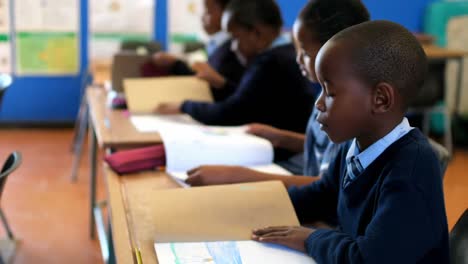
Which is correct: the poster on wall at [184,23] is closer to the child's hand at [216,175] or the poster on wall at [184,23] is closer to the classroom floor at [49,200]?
the classroom floor at [49,200]

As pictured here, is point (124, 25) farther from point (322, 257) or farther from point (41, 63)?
point (322, 257)

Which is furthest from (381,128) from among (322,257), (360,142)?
(322,257)

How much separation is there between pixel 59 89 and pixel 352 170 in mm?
4021

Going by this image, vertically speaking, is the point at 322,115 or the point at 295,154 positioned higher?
the point at 322,115

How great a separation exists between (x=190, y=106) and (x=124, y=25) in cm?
278

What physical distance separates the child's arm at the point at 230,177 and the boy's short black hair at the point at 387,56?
0.51 meters

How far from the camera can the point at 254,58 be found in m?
2.20

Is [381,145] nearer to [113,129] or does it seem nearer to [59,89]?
[113,129]

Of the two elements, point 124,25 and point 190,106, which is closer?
point 190,106

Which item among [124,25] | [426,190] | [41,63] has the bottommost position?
[41,63]

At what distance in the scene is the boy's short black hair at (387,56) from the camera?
0.96 metres

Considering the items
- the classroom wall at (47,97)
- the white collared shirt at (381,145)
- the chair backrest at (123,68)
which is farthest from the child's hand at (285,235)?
the classroom wall at (47,97)

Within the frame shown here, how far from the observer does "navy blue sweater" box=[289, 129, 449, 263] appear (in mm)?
909

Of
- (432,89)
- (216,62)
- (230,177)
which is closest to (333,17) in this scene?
(230,177)
